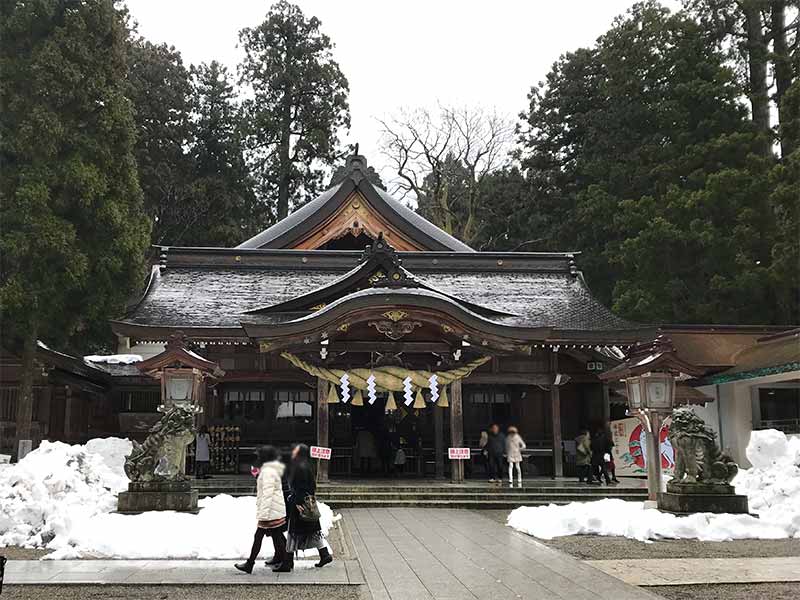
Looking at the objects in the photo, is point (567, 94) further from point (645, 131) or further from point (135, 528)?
point (135, 528)

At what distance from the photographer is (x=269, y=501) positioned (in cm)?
742

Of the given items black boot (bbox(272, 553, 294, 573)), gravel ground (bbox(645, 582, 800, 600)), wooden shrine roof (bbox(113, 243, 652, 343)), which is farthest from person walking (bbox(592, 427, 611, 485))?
black boot (bbox(272, 553, 294, 573))

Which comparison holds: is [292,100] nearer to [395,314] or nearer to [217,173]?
[217,173]

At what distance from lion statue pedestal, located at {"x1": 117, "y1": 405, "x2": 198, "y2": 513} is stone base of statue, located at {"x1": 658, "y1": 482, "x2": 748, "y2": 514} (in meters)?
7.40

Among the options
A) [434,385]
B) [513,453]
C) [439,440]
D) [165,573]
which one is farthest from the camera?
[439,440]

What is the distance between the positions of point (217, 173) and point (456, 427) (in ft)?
86.1

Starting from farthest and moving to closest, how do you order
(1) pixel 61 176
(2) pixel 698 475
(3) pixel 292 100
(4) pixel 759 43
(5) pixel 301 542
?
(3) pixel 292 100
(4) pixel 759 43
(1) pixel 61 176
(2) pixel 698 475
(5) pixel 301 542

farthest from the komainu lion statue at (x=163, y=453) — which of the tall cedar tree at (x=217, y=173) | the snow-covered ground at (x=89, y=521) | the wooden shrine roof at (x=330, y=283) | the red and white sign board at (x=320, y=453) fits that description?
the tall cedar tree at (x=217, y=173)

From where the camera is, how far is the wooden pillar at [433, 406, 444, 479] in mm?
17766

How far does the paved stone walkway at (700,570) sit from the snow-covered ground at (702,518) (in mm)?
1640

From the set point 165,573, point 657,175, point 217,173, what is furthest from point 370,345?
point 217,173

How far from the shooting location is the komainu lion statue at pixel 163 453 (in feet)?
37.2

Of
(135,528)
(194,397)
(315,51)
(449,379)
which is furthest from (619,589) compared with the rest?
(315,51)

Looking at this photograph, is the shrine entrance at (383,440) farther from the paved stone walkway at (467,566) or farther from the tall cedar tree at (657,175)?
the tall cedar tree at (657,175)
